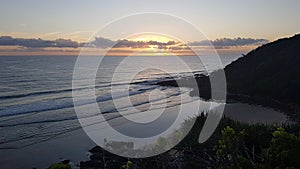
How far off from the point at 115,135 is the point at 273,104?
13.3 metres

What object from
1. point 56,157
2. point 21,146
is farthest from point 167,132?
point 21,146

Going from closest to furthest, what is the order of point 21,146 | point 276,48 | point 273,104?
point 21,146 → point 273,104 → point 276,48

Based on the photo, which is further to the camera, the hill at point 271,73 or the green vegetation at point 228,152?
the hill at point 271,73

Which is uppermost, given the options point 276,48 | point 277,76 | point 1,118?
point 276,48

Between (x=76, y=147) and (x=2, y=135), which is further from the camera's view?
(x=2, y=135)

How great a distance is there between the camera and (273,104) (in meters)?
23.0

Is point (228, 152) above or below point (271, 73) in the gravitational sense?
above

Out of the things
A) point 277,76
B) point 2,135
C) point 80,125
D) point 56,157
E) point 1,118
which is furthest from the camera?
point 277,76

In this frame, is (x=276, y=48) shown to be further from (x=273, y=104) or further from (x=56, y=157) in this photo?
(x=56, y=157)

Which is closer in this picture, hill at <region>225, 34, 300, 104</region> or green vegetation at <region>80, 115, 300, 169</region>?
green vegetation at <region>80, 115, 300, 169</region>

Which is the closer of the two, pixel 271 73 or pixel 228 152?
pixel 228 152

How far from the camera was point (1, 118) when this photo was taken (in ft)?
64.6

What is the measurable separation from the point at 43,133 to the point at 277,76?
21240 mm

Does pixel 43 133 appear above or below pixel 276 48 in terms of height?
below
